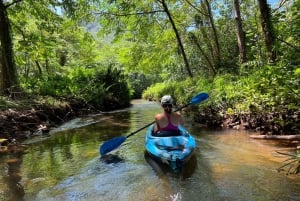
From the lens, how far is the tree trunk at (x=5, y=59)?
37.6ft

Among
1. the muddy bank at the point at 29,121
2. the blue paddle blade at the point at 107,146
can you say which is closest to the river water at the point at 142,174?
the blue paddle blade at the point at 107,146

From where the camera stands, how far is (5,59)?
37.7 ft

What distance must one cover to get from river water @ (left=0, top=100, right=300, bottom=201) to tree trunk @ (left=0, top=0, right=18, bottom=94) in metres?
4.02

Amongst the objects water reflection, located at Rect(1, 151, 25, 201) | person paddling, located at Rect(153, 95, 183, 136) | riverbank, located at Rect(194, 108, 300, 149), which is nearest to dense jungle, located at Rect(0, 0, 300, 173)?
riverbank, located at Rect(194, 108, 300, 149)

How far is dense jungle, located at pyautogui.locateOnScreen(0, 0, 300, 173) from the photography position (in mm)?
7816

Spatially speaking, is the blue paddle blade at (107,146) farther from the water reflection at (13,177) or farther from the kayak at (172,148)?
the water reflection at (13,177)

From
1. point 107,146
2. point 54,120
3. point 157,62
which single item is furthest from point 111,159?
point 157,62

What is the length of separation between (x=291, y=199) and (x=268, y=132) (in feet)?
12.6

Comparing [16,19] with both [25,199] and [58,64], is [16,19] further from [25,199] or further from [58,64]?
[25,199]

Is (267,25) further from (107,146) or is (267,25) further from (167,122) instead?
(107,146)

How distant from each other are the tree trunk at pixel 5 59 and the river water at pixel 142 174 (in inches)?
158

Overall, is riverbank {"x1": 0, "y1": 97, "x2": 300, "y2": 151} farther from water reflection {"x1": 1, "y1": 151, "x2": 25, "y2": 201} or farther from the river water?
water reflection {"x1": 1, "y1": 151, "x2": 25, "y2": 201}

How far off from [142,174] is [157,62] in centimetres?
1494

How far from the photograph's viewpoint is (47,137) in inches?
368
